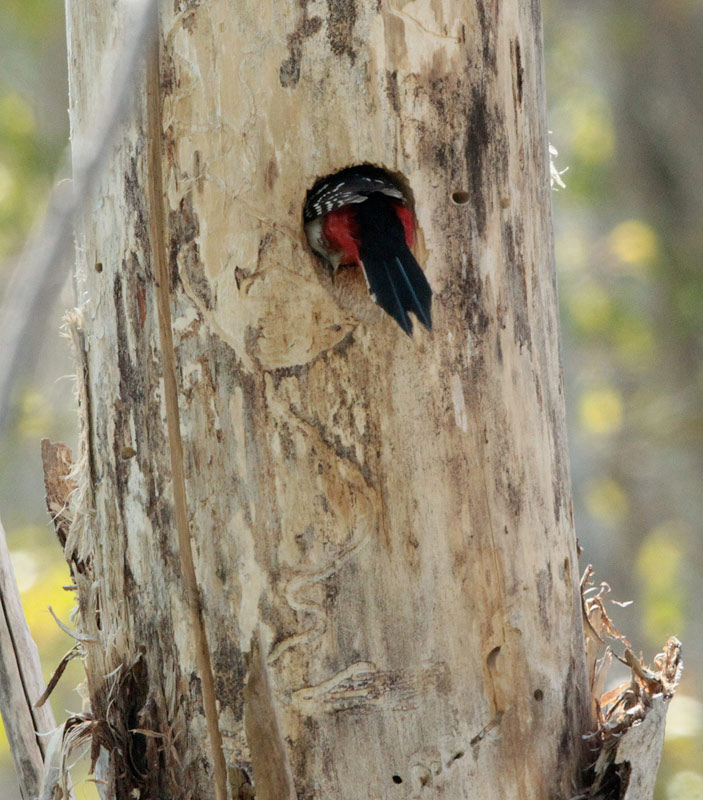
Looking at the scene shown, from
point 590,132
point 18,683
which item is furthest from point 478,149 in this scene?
point 590,132

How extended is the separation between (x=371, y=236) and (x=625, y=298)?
7942 mm

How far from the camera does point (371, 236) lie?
1.90 m

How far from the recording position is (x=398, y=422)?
76.5 inches

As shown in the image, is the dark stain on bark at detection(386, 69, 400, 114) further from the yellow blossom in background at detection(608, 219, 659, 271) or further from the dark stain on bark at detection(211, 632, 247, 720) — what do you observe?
the yellow blossom in background at detection(608, 219, 659, 271)

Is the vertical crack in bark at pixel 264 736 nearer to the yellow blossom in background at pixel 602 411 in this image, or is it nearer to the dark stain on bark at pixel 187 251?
the dark stain on bark at pixel 187 251

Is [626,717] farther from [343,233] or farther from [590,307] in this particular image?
[590,307]

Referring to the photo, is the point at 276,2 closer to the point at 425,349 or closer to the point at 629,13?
the point at 425,349

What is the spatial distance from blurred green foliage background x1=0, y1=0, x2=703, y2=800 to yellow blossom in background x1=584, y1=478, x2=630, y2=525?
Result: 13 millimetres

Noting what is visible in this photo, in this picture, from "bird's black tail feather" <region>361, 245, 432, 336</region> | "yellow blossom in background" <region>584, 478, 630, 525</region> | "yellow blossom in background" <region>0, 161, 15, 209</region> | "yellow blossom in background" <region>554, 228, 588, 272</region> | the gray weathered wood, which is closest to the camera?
"bird's black tail feather" <region>361, 245, 432, 336</region>

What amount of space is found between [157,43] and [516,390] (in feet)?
3.35

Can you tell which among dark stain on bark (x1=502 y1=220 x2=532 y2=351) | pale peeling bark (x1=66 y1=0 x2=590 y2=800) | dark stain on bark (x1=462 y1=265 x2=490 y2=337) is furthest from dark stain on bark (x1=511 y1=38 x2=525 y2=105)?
dark stain on bark (x1=462 y1=265 x2=490 y2=337)

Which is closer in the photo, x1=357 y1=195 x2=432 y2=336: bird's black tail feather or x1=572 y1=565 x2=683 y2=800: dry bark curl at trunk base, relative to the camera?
x1=357 y1=195 x2=432 y2=336: bird's black tail feather

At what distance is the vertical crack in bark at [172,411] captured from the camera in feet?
6.40

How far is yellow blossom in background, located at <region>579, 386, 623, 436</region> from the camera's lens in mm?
8898
